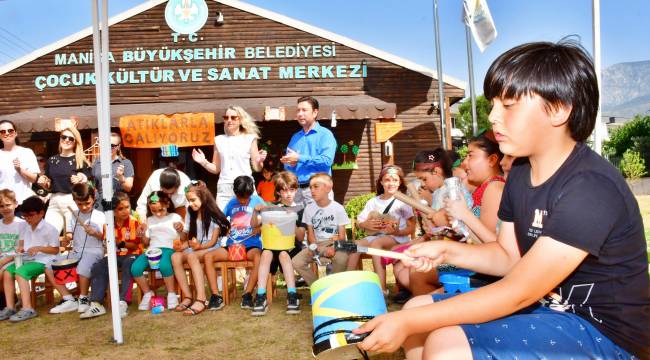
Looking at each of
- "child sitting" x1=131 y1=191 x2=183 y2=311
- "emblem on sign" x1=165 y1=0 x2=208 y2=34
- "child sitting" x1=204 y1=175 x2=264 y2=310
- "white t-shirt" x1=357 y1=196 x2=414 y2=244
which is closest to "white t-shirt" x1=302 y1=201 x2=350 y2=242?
"white t-shirt" x1=357 y1=196 x2=414 y2=244

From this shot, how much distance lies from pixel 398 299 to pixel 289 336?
1297 millimetres

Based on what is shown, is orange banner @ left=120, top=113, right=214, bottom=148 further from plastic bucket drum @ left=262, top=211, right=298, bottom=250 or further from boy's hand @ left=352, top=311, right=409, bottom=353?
boy's hand @ left=352, top=311, right=409, bottom=353

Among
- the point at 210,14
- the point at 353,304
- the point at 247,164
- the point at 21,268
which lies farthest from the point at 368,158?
the point at 353,304

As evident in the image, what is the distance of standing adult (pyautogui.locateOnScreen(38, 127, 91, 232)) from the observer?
6055 millimetres

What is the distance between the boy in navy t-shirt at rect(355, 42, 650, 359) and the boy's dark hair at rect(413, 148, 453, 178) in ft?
10.2

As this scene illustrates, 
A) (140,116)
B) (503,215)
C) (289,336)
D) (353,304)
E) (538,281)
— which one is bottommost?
(289,336)

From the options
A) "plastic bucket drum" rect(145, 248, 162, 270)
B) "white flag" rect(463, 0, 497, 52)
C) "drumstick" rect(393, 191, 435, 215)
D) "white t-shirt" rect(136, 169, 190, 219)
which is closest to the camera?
"drumstick" rect(393, 191, 435, 215)

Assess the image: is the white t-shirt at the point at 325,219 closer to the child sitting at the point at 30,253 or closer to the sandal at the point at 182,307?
the sandal at the point at 182,307

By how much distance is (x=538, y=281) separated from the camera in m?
1.51

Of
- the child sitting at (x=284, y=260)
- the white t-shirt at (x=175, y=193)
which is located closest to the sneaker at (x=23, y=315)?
the white t-shirt at (x=175, y=193)

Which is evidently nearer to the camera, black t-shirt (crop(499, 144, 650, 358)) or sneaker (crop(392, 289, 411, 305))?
black t-shirt (crop(499, 144, 650, 358))

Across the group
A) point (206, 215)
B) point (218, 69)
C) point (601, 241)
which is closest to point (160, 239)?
point (206, 215)

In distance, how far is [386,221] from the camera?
5.17 meters

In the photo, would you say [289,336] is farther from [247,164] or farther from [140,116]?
[140,116]
